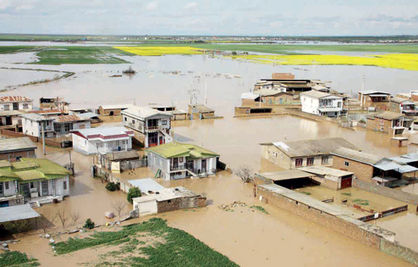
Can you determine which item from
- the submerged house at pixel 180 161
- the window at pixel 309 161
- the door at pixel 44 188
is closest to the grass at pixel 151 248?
the door at pixel 44 188

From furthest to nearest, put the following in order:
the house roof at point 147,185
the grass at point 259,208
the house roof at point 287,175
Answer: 1. the house roof at point 287,175
2. the house roof at point 147,185
3. the grass at point 259,208

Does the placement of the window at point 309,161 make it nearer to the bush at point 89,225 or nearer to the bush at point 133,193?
the bush at point 133,193

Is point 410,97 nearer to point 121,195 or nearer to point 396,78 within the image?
point 396,78

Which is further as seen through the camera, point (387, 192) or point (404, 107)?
point (404, 107)

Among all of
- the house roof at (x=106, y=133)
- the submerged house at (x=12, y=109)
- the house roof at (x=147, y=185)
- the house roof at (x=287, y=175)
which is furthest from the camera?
the submerged house at (x=12, y=109)

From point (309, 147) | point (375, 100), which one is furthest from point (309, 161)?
point (375, 100)

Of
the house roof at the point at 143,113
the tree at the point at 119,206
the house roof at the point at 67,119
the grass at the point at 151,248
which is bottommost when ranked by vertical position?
the tree at the point at 119,206

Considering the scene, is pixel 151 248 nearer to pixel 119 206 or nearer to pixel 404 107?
pixel 119 206
